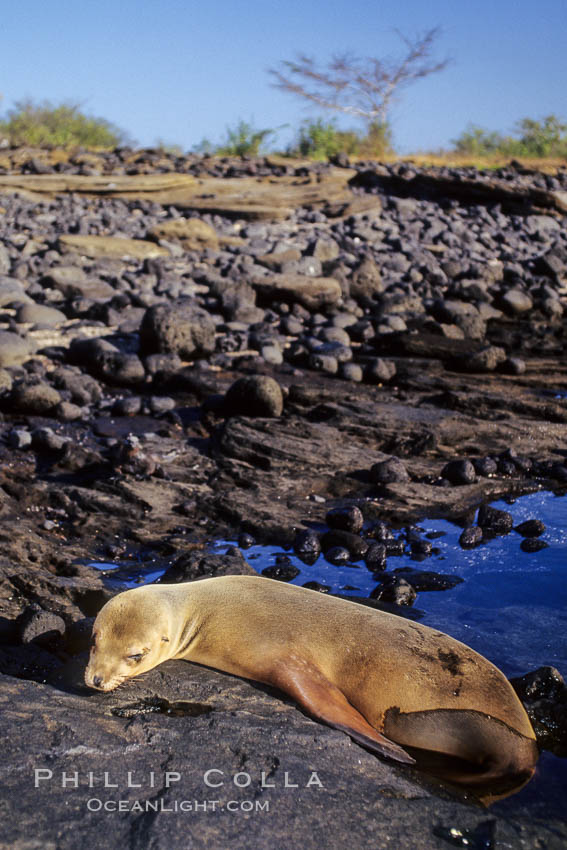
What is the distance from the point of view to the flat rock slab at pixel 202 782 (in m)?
2.41

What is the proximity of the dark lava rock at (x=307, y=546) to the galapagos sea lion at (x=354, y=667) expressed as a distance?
5.51 ft

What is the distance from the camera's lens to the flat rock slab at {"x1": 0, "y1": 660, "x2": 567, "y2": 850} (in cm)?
241

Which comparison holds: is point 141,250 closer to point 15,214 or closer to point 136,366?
point 15,214

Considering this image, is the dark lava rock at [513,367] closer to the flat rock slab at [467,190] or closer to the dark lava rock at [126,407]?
the dark lava rock at [126,407]


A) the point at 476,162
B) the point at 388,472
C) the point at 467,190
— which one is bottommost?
the point at 388,472

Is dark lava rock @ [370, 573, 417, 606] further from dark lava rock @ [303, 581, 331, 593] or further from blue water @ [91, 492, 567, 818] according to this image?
dark lava rock @ [303, 581, 331, 593]

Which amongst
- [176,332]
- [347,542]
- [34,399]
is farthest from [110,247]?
[347,542]

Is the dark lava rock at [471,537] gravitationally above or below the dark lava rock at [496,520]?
below

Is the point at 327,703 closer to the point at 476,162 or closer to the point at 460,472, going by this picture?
the point at 460,472

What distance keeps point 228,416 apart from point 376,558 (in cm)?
296

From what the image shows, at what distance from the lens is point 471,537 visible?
5.77 meters

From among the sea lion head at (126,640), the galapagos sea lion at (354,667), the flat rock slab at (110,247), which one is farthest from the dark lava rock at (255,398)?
the flat rock slab at (110,247)

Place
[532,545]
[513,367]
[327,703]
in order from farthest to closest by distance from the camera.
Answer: [513,367]
[532,545]
[327,703]

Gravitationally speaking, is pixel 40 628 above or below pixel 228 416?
below
